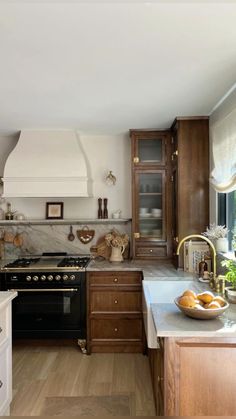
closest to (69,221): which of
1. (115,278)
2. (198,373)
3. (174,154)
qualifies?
(115,278)

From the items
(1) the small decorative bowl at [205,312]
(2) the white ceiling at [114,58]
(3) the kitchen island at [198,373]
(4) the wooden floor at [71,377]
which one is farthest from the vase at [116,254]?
(3) the kitchen island at [198,373]

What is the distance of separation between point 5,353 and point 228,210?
6.74 ft

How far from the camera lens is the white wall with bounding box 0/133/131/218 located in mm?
3848

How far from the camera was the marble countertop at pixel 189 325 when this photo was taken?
1.56 meters

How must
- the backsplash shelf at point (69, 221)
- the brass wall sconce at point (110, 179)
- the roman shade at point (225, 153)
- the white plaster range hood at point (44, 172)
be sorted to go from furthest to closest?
the brass wall sconce at point (110, 179) → the backsplash shelf at point (69, 221) → the white plaster range hood at point (44, 172) → the roman shade at point (225, 153)

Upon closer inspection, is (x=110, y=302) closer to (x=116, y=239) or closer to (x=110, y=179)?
(x=116, y=239)

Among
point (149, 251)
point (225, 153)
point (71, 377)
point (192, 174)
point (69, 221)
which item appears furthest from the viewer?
point (69, 221)

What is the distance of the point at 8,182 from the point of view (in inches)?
136

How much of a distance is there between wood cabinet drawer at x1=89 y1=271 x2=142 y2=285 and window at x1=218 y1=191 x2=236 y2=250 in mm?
939

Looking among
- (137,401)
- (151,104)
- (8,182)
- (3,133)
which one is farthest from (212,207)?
(3,133)

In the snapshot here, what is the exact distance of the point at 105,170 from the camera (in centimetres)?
385

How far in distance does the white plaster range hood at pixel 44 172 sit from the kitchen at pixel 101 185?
1 cm

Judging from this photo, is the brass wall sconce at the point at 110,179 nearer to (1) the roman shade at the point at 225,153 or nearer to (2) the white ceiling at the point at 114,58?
(2) the white ceiling at the point at 114,58

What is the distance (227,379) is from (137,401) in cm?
115
